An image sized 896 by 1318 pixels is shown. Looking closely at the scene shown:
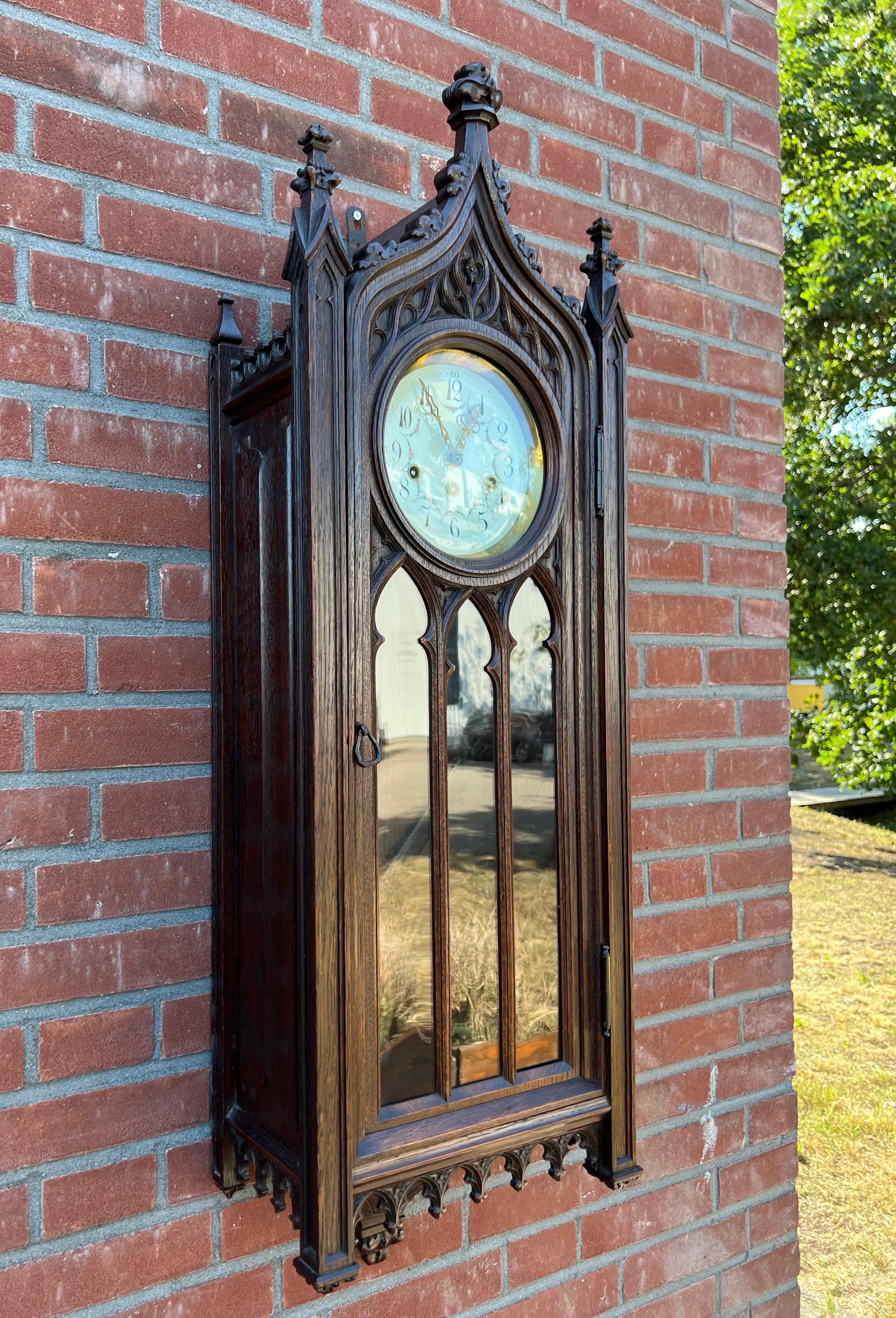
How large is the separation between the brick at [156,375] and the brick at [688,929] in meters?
1.02

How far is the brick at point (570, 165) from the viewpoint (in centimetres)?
160

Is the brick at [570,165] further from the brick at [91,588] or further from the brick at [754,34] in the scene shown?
the brick at [91,588]

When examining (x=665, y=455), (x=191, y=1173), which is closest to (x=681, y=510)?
(x=665, y=455)

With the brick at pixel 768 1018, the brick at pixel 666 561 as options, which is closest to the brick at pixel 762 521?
the brick at pixel 666 561

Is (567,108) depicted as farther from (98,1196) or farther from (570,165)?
(98,1196)

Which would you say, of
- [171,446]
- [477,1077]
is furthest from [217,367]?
[477,1077]

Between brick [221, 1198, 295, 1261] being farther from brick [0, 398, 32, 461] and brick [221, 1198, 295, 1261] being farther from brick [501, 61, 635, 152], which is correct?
brick [501, 61, 635, 152]

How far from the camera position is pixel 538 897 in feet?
3.93

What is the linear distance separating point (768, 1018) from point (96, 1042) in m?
1.22

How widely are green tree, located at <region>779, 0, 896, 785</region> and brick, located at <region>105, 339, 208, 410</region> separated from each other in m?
4.36

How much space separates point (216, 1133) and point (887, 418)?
5865 millimetres

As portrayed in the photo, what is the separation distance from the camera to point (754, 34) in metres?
1.89

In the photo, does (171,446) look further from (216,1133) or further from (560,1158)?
(560,1158)

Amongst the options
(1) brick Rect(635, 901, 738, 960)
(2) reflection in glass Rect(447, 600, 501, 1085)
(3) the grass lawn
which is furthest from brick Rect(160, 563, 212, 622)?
(3) the grass lawn
